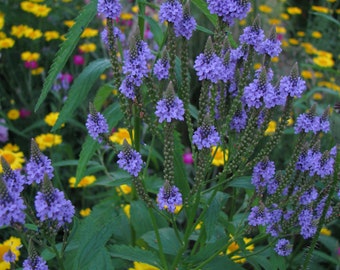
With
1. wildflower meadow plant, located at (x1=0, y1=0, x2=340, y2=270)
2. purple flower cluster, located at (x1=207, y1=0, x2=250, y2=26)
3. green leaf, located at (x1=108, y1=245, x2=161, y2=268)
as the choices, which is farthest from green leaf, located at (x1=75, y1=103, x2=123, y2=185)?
purple flower cluster, located at (x1=207, y1=0, x2=250, y2=26)

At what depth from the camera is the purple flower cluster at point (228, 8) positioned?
1.51 m

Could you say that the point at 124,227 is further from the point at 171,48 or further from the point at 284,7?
the point at 284,7

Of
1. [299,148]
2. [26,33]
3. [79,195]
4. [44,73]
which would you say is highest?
[299,148]

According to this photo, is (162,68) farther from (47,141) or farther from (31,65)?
(31,65)

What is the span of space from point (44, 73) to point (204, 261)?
8.83 feet

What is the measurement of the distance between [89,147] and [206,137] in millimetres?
603

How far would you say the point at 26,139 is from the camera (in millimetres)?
3479

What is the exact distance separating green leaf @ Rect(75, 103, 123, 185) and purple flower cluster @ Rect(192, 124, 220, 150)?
55 centimetres

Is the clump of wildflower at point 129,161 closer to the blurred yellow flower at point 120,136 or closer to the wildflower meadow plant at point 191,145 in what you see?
the wildflower meadow plant at point 191,145

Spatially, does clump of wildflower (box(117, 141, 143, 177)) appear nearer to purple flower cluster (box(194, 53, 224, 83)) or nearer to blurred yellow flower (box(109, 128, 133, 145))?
purple flower cluster (box(194, 53, 224, 83))

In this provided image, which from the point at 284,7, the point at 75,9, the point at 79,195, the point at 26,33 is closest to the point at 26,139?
the point at 79,195

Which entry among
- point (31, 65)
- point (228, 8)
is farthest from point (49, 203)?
point (31, 65)

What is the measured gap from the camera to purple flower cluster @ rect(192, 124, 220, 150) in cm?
148

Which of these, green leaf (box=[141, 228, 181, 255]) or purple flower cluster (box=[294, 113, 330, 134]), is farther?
green leaf (box=[141, 228, 181, 255])
